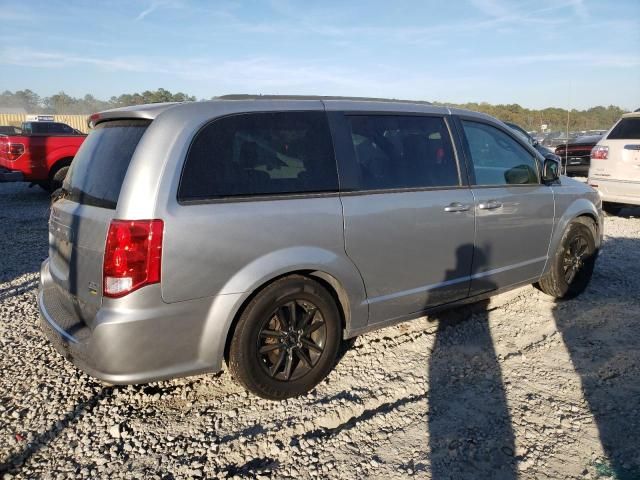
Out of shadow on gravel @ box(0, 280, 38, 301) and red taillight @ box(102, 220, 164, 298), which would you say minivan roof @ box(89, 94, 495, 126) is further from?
shadow on gravel @ box(0, 280, 38, 301)

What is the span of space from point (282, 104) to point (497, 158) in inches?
83.7

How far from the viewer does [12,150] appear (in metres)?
9.98

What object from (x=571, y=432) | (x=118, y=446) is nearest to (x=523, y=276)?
(x=571, y=432)

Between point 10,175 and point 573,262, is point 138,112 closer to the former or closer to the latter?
point 573,262

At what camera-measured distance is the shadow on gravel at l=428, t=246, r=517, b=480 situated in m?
2.57

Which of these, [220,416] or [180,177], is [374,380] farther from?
[180,177]

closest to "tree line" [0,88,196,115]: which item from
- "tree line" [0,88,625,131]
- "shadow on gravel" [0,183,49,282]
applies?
"tree line" [0,88,625,131]

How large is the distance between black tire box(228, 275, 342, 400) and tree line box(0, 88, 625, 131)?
114 ft

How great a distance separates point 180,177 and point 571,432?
2.58 meters

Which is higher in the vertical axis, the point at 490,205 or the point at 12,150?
the point at 12,150

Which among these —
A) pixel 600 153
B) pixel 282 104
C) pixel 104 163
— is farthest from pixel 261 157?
pixel 600 153

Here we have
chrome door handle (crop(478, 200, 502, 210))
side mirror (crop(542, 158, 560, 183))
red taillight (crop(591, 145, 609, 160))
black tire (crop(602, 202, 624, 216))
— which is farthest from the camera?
black tire (crop(602, 202, 624, 216))

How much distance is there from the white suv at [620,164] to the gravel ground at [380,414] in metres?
4.63

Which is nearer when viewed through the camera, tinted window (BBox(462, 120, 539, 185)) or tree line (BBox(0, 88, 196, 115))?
tinted window (BBox(462, 120, 539, 185))
